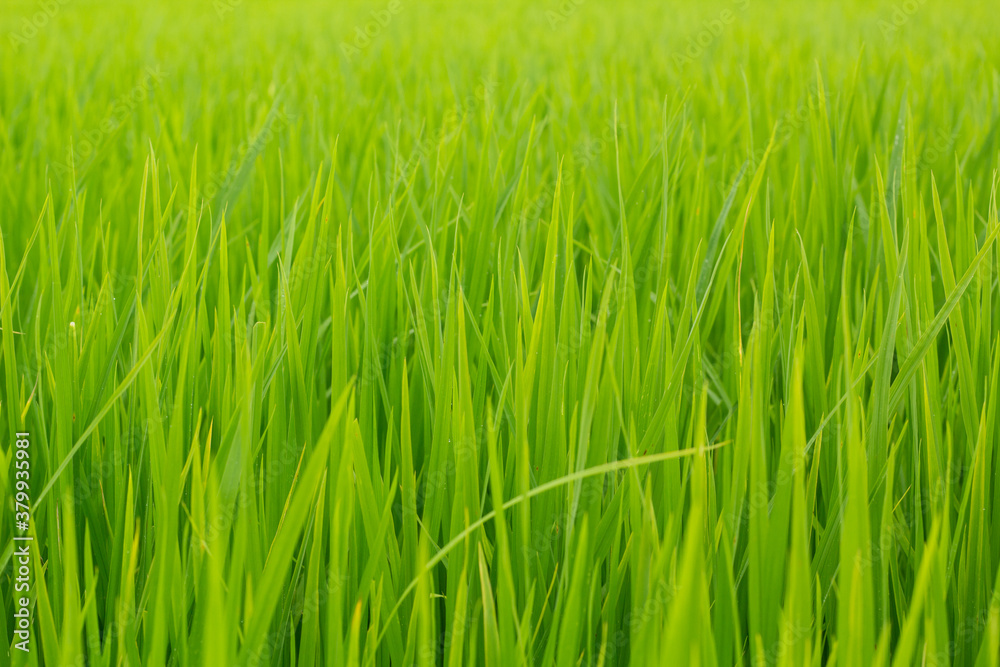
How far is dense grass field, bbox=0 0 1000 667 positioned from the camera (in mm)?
464

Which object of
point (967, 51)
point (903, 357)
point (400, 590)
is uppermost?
point (967, 51)

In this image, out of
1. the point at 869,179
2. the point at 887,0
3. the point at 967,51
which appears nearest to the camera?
the point at 869,179

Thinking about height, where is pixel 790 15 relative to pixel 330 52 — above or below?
above

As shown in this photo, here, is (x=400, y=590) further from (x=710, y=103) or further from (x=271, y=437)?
(x=710, y=103)

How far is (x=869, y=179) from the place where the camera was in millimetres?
1265

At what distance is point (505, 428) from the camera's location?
74 cm

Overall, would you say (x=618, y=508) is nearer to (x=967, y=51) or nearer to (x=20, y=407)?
(x=20, y=407)

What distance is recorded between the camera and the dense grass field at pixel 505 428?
0.46 metres

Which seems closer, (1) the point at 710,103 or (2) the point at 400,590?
(2) the point at 400,590

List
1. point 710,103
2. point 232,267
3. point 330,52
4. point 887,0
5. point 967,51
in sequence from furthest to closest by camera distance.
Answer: point 887,0
point 330,52
point 967,51
point 710,103
point 232,267

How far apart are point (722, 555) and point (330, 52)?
284 cm

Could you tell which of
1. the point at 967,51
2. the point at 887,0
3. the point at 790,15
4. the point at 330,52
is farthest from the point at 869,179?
the point at 887,0

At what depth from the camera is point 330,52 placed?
2.98 m

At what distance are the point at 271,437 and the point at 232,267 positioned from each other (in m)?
0.48
